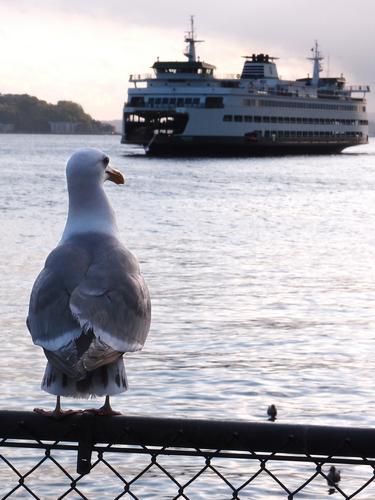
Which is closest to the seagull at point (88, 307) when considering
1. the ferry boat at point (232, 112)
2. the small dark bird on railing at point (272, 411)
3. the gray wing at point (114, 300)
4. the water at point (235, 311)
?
the gray wing at point (114, 300)

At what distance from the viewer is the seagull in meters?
3.25

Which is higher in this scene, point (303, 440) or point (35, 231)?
point (303, 440)

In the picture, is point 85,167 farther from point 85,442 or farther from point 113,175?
point 85,442

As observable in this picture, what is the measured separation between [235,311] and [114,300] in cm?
1397

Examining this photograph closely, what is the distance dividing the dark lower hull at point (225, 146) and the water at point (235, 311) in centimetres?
6147

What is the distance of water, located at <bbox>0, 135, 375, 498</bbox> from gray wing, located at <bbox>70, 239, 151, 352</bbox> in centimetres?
696

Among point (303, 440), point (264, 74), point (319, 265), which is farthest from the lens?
point (264, 74)

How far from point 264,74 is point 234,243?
10233 cm

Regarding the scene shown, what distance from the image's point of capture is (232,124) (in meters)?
110

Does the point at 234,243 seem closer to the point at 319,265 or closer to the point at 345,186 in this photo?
the point at 319,265

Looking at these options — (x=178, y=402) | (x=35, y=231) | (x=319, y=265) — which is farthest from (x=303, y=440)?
(x=35, y=231)

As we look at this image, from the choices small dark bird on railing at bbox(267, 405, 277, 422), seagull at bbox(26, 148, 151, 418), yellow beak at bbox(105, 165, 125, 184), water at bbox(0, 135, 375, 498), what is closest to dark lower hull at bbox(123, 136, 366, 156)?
water at bbox(0, 135, 375, 498)

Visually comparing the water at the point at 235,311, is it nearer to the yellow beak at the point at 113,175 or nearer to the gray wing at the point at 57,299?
the yellow beak at the point at 113,175

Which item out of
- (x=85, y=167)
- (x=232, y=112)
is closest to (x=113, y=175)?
(x=85, y=167)
